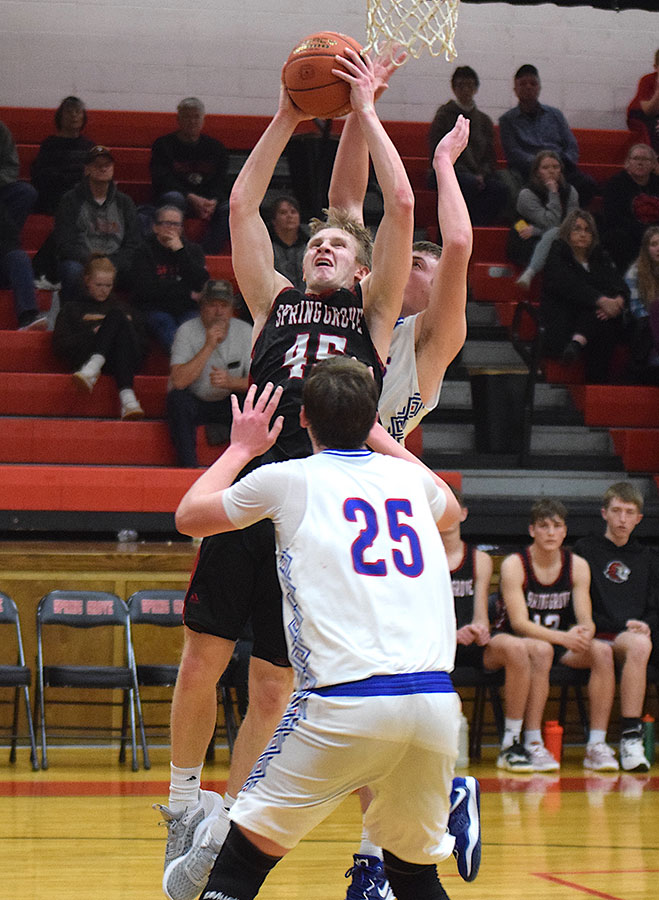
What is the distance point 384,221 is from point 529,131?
8.41 meters

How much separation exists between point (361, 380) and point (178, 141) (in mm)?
8519

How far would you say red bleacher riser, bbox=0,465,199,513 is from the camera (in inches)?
353

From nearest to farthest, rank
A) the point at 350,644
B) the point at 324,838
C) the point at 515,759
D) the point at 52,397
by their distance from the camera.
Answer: the point at 350,644
the point at 324,838
the point at 515,759
the point at 52,397

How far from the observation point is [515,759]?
780 centimetres

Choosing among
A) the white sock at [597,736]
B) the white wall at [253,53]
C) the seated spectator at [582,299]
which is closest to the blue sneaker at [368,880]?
the white sock at [597,736]

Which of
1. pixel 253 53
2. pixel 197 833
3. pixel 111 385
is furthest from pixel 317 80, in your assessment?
pixel 253 53

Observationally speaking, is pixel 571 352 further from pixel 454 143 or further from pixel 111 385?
pixel 454 143

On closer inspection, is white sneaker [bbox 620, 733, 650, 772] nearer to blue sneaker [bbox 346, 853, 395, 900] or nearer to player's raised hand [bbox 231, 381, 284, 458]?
blue sneaker [bbox 346, 853, 395, 900]

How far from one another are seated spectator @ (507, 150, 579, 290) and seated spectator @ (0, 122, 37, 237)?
4197 millimetres

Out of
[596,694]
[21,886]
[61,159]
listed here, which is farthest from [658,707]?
[61,159]

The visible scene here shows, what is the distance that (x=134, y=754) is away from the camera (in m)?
7.57

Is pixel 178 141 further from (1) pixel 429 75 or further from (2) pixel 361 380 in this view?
(2) pixel 361 380

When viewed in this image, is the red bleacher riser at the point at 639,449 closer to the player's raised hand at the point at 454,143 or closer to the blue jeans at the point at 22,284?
the blue jeans at the point at 22,284

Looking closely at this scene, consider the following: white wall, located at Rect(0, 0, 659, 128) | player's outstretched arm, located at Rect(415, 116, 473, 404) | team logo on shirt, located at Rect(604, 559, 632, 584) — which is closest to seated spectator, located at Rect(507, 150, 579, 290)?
white wall, located at Rect(0, 0, 659, 128)
